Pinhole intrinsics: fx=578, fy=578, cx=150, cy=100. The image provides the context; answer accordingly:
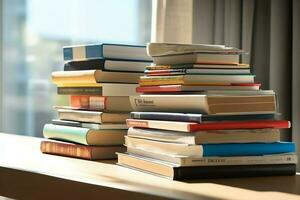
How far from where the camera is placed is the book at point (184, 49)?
1.01m

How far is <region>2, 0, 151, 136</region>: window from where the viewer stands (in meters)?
1.95

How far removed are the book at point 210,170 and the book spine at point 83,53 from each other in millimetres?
311

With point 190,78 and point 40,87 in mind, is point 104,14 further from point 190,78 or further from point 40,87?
point 190,78

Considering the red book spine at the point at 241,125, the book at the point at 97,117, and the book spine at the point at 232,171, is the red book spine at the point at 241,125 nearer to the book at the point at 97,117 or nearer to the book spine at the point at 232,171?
the book spine at the point at 232,171

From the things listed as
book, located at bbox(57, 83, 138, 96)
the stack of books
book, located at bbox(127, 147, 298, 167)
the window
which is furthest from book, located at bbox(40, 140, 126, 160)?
the window

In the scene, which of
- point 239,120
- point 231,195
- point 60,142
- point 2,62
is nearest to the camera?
point 231,195

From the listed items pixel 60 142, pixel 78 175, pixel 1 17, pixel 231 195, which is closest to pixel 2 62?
pixel 1 17

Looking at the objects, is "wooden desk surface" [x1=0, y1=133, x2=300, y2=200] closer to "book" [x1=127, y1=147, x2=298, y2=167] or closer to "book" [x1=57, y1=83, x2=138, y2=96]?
"book" [x1=127, y1=147, x2=298, y2=167]

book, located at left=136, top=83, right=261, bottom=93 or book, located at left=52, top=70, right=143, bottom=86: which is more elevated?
book, located at left=52, top=70, right=143, bottom=86

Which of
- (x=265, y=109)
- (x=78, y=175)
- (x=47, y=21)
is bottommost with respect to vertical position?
(x=78, y=175)

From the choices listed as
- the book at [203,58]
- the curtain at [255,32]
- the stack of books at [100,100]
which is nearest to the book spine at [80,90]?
the stack of books at [100,100]

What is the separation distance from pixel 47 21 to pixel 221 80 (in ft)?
4.21

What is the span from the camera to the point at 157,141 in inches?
38.8

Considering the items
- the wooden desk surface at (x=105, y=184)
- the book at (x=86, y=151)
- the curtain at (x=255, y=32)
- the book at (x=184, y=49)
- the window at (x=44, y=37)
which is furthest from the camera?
the window at (x=44, y=37)
